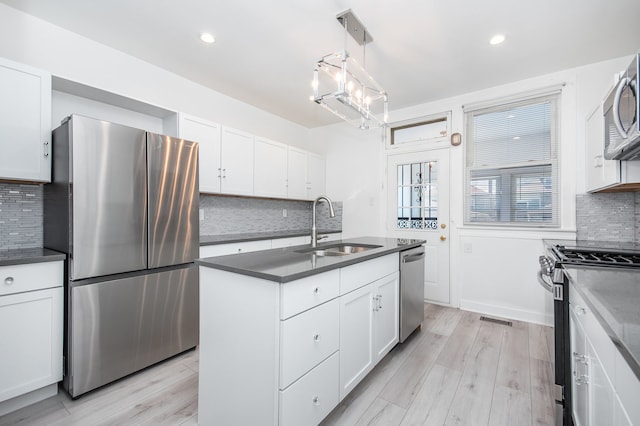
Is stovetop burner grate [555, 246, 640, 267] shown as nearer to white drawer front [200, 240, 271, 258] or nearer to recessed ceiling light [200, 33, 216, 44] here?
A: white drawer front [200, 240, 271, 258]

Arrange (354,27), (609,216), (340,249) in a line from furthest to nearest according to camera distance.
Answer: (609,216) → (340,249) → (354,27)

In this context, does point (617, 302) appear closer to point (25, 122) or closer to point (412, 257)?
point (412, 257)

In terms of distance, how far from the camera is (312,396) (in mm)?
1468

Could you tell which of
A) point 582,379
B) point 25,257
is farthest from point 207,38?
point 582,379

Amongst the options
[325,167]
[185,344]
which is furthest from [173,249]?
[325,167]

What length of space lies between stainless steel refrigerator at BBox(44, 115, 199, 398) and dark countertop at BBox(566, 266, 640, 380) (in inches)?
100

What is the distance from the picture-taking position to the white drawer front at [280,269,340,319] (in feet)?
4.30

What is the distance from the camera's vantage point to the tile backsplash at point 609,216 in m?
2.70

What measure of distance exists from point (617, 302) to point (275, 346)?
1237 millimetres

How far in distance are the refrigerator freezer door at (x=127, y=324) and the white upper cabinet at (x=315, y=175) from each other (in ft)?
7.97

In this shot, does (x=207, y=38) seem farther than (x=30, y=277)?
Yes

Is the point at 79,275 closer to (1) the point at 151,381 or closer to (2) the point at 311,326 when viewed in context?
(1) the point at 151,381

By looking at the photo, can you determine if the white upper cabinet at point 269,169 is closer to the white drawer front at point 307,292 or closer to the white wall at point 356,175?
the white wall at point 356,175

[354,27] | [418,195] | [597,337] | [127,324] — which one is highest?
[354,27]
